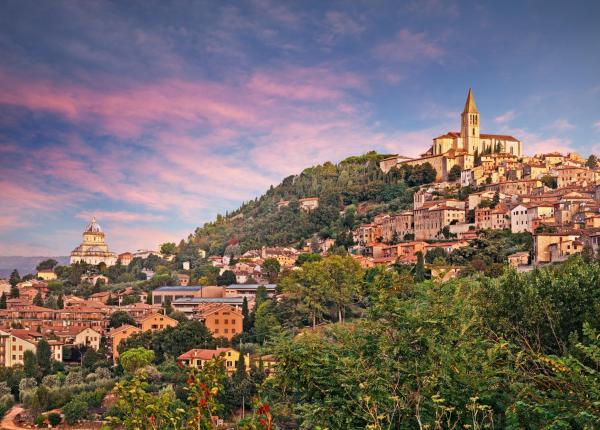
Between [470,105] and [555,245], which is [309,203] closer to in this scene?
[470,105]

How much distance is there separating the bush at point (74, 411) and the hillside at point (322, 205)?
33.4m

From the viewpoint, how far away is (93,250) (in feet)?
265

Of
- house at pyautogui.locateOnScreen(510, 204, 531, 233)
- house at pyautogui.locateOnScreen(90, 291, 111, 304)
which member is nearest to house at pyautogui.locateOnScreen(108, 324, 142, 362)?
house at pyautogui.locateOnScreen(90, 291, 111, 304)

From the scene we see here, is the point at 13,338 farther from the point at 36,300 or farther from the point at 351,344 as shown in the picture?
the point at 351,344

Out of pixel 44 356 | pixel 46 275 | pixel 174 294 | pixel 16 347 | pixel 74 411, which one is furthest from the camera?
pixel 46 275

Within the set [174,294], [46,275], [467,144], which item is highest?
[467,144]

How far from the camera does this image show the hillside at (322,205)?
61.5 meters

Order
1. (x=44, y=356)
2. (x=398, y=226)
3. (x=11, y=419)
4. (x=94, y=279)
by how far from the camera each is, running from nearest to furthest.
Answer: (x=11, y=419) → (x=44, y=356) → (x=398, y=226) → (x=94, y=279)

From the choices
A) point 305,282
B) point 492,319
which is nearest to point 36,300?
point 305,282

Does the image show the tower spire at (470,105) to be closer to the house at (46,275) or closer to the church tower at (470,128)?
the church tower at (470,128)

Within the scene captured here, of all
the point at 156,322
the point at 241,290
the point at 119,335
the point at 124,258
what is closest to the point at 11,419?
the point at 119,335

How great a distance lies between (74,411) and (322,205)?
45.1 m

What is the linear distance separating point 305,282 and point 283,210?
4038 cm

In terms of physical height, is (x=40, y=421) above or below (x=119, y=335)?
below
